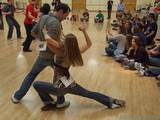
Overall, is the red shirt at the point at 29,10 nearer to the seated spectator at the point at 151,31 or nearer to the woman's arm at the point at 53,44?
the seated spectator at the point at 151,31

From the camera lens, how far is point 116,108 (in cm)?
552

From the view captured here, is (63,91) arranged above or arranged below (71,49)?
below

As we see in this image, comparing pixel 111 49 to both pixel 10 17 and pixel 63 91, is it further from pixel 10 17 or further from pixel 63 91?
pixel 63 91

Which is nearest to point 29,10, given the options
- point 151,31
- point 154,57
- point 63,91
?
point 154,57

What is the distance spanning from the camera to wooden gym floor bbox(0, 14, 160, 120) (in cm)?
523

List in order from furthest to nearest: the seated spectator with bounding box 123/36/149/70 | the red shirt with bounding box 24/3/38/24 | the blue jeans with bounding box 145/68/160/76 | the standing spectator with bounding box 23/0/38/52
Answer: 1. the red shirt with bounding box 24/3/38/24
2. the standing spectator with bounding box 23/0/38/52
3. the seated spectator with bounding box 123/36/149/70
4. the blue jeans with bounding box 145/68/160/76

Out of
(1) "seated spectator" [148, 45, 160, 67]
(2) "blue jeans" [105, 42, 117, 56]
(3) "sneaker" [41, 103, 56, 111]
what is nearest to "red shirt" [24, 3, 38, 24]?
(2) "blue jeans" [105, 42, 117, 56]

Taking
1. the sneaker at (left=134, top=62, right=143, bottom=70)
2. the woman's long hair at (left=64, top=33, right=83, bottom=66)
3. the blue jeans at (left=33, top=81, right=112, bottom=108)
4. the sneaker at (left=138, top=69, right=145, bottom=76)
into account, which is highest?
the woman's long hair at (left=64, top=33, right=83, bottom=66)

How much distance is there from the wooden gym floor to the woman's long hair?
89 centimetres

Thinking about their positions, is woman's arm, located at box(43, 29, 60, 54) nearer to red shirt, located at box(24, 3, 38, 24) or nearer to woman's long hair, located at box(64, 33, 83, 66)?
woman's long hair, located at box(64, 33, 83, 66)

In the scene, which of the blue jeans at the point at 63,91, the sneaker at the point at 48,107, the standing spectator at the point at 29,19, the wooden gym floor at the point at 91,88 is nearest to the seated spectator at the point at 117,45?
the wooden gym floor at the point at 91,88

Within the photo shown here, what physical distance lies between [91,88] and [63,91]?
1659mm

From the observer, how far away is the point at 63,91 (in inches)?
200

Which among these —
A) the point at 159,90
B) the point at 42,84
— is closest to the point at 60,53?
the point at 42,84
